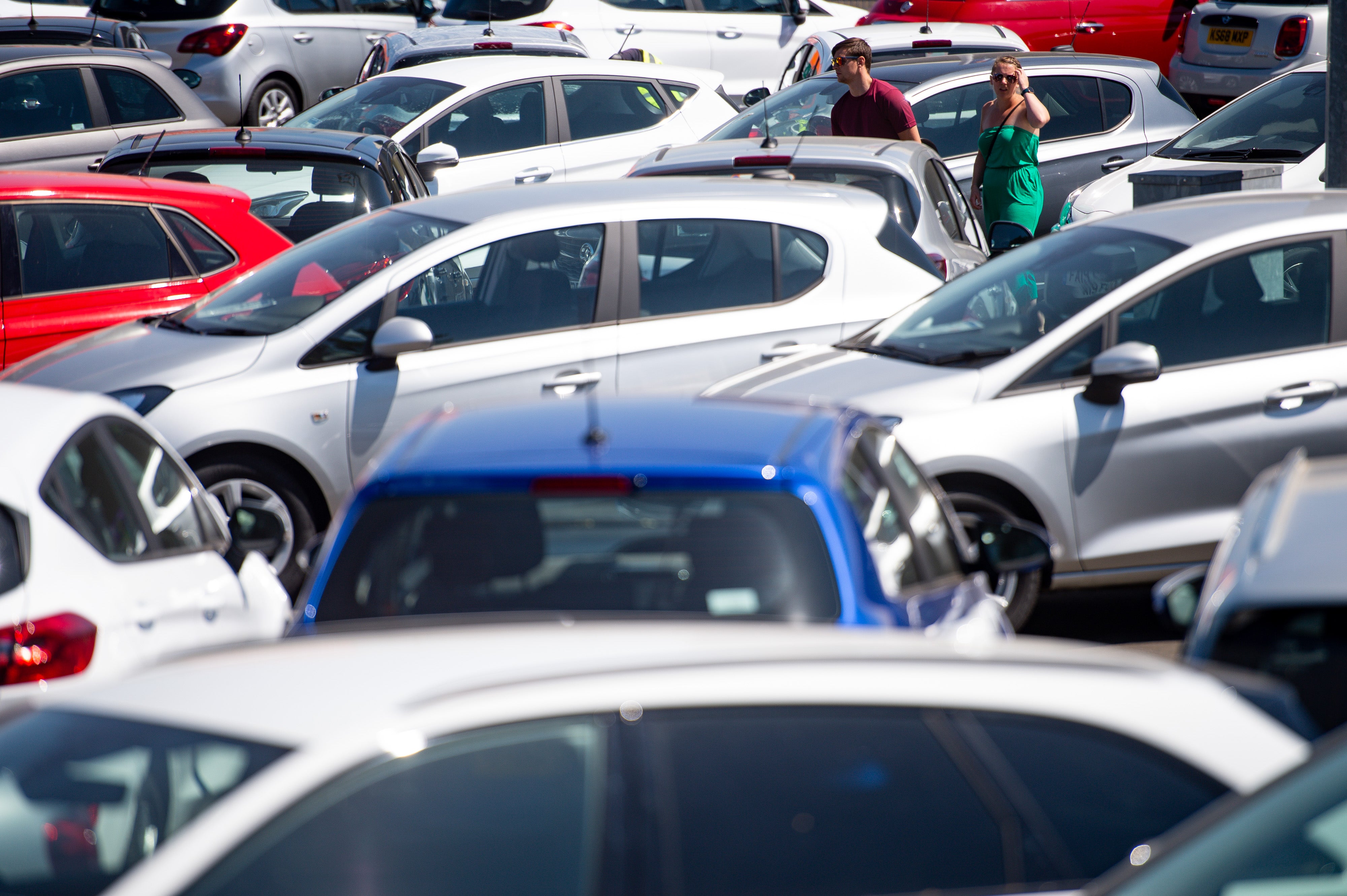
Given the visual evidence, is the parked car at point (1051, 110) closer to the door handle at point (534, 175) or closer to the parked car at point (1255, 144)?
Answer: the parked car at point (1255, 144)

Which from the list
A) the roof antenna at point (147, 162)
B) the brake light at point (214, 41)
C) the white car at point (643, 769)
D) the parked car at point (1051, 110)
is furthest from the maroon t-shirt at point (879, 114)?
the white car at point (643, 769)

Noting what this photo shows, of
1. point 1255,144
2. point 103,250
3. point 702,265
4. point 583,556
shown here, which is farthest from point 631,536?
point 1255,144

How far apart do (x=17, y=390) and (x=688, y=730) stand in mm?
2706

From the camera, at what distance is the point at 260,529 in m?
4.61

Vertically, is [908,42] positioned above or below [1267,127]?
above

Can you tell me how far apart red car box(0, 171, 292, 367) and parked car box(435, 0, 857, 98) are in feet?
31.8

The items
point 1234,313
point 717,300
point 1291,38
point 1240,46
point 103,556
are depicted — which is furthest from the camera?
point 1240,46

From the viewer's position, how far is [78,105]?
11.4 metres

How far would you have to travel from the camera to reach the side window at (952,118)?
11.9 metres

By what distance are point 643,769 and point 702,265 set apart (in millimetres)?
4833

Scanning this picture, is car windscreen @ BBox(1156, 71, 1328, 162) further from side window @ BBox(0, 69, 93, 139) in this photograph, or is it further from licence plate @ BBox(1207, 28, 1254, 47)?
side window @ BBox(0, 69, 93, 139)

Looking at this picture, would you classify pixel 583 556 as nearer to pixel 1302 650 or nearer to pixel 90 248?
pixel 1302 650

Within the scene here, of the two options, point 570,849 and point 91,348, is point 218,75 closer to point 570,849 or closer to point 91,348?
point 91,348

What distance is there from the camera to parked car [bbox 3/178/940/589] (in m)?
6.16
